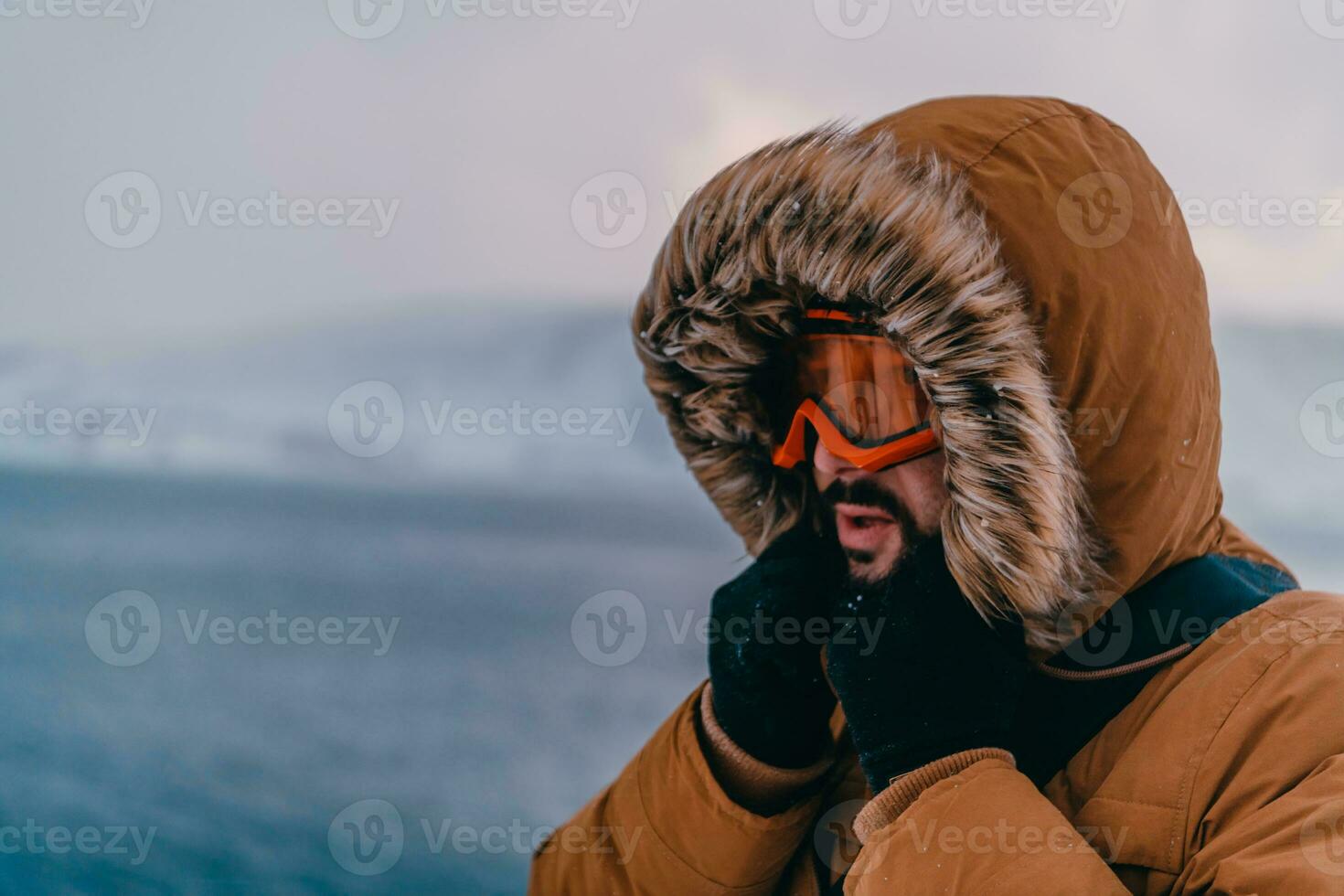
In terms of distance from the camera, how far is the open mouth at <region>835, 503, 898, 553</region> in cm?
106

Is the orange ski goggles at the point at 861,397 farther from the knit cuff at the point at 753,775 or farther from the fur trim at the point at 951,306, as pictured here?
the knit cuff at the point at 753,775

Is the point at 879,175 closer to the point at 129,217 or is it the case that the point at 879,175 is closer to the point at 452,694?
the point at 452,694

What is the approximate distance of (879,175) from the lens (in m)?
0.93

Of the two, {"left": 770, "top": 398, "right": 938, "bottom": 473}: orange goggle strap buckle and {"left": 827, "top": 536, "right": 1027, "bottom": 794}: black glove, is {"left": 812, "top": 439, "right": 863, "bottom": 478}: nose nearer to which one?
{"left": 770, "top": 398, "right": 938, "bottom": 473}: orange goggle strap buckle

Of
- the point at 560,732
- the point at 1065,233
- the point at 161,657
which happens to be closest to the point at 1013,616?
the point at 1065,233

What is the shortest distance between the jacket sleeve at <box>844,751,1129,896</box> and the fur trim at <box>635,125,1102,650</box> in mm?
188

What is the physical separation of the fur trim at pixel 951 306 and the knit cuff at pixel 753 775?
1.24ft

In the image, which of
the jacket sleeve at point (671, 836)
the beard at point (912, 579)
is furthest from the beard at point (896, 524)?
the jacket sleeve at point (671, 836)

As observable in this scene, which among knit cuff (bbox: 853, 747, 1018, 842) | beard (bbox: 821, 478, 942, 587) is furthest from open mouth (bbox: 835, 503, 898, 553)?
knit cuff (bbox: 853, 747, 1018, 842)

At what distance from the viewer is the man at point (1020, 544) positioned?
2.50ft

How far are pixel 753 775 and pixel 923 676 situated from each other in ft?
1.21

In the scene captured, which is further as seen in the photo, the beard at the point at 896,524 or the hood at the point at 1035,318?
the beard at the point at 896,524

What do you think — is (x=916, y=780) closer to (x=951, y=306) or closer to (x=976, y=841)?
(x=976, y=841)

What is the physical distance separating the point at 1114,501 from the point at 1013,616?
16cm
